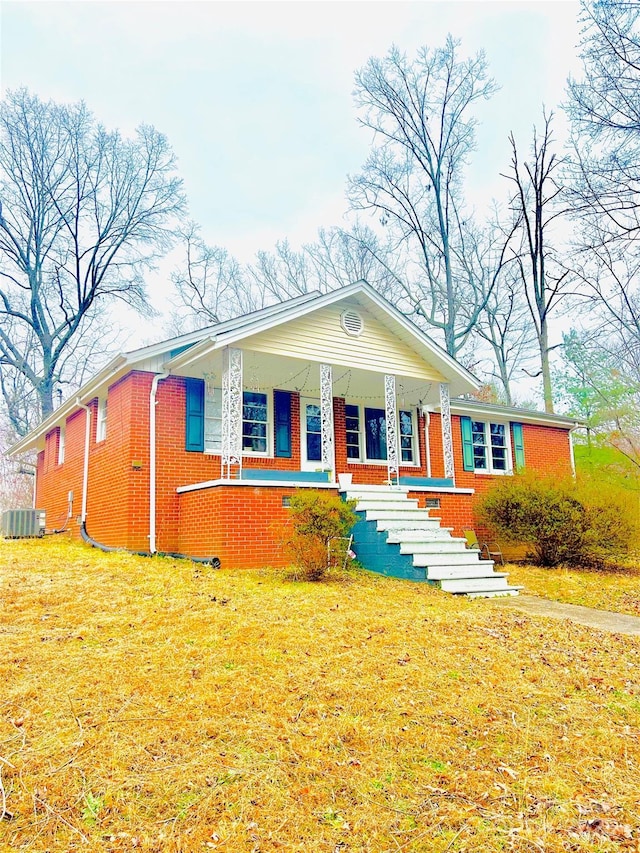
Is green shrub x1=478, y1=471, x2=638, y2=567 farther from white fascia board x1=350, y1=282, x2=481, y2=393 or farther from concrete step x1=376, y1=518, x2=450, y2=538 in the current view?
white fascia board x1=350, y1=282, x2=481, y2=393

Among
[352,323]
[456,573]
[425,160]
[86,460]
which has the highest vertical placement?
[425,160]

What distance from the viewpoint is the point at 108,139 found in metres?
22.1

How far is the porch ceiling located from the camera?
10.9 metres

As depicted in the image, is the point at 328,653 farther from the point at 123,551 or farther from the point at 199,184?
the point at 199,184

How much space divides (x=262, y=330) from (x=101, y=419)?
14.7 ft

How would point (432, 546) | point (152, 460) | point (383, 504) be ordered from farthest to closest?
point (152, 460), point (383, 504), point (432, 546)

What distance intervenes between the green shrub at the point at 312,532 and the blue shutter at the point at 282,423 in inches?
151

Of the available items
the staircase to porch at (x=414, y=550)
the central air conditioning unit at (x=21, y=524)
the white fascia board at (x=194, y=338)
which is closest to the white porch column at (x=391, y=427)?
the staircase to porch at (x=414, y=550)

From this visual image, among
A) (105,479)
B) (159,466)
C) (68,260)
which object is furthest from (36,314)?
(159,466)

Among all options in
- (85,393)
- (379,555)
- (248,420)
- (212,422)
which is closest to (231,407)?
(212,422)

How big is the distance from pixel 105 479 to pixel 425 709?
9117mm

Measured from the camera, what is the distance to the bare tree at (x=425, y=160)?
2250 cm

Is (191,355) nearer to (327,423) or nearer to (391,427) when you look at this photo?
(327,423)

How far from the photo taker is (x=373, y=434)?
45.2ft
